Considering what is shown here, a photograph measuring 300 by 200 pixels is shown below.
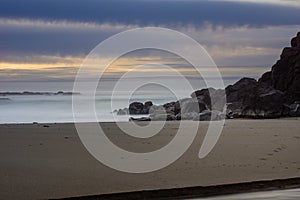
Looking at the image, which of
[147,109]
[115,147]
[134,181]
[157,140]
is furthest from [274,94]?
[134,181]

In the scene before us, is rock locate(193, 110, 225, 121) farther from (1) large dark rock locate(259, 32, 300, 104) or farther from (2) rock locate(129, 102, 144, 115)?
(2) rock locate(129, 102, 144, 115)

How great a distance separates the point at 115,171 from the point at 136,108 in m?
46.8

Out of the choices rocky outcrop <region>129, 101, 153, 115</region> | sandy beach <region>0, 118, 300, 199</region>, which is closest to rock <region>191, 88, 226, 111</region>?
rocky outcrop <region>129, 101, 153, 115</region>

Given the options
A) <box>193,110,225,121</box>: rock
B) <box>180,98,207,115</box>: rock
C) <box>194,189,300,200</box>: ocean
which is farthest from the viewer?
<box>180,98,207,115</box>: rock

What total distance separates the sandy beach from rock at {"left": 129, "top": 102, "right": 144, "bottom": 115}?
36.9 metres

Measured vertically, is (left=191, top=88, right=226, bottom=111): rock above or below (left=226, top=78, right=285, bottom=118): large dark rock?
above

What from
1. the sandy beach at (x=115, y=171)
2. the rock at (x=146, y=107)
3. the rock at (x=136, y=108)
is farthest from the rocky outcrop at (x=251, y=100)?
the sandy beach at (x=115, y=171)

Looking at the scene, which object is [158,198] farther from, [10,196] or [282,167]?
[282,167]

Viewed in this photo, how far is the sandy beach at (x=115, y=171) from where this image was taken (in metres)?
12.0

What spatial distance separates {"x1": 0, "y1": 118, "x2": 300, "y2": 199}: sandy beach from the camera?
12031 mm

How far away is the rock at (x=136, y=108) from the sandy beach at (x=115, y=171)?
36.9 metres

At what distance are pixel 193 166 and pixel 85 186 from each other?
3.75 meters

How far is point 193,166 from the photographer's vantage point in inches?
588

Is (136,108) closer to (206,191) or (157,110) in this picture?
(157,110)
